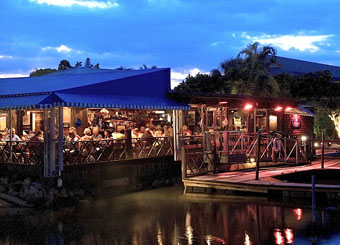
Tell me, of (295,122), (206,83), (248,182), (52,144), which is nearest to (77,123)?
(52,144)

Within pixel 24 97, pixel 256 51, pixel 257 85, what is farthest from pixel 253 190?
pixel 256 51

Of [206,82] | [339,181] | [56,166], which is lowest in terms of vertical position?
[339,181]

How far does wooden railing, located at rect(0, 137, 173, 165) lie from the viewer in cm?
1456

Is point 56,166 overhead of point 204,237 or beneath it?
overhead

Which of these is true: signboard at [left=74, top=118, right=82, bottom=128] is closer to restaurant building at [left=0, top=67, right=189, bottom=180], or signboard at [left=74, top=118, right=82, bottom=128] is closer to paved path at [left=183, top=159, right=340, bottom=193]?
restaurant building at [left=0, top=67, right=189, bottom=180]

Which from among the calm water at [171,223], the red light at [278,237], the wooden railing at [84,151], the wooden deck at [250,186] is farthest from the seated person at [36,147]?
→ the red light at [278,237]

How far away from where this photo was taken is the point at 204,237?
9.77m

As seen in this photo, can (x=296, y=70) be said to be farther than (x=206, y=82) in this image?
Yes

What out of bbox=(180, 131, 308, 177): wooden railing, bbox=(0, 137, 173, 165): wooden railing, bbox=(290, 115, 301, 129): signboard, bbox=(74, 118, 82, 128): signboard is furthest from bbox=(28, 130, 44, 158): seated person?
bbox=(290, 115, 301, 129): signboard

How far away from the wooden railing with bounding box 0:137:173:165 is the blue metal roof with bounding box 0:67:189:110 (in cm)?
129

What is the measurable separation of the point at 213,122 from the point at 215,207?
31.5ft

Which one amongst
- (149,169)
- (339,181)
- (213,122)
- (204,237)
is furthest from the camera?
(213,122)

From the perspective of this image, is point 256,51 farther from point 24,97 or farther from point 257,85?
point 24,97

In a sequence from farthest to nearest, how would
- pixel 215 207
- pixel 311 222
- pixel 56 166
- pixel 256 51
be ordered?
pixel 256 51 → pixel 56 166 → pixel 215 207 → pixel 311 222
